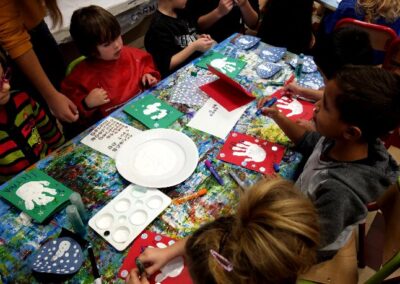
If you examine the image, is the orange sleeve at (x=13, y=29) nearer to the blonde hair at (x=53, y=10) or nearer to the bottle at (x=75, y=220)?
the blonde hair at (x=53, y=10)

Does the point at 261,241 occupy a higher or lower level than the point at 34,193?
higher

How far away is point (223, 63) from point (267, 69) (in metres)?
0.21

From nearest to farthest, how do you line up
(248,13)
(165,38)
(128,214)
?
(128,214), (165,38), (248,13)

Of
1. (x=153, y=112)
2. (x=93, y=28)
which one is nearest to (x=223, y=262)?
(x=153, y=112)

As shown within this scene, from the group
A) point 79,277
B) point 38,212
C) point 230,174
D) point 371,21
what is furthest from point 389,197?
point 371,21

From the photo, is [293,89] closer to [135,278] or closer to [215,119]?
[215,119]

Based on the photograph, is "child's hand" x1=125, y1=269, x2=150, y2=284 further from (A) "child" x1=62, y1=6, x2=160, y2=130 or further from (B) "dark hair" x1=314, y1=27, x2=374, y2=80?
(B) "dark hair" x1=314, y1=27, x2=374, y2=80

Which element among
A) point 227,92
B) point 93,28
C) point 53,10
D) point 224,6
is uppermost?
point 53,10

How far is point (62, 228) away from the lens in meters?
0.92

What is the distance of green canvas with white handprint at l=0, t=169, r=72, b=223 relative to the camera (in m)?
0.97

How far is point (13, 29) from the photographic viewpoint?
121 centimetres

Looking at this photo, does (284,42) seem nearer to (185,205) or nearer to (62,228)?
(185,205)

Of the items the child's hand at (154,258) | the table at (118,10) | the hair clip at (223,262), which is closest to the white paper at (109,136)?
the child's hand at (154,258)

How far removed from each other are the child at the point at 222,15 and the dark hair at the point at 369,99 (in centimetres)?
132
